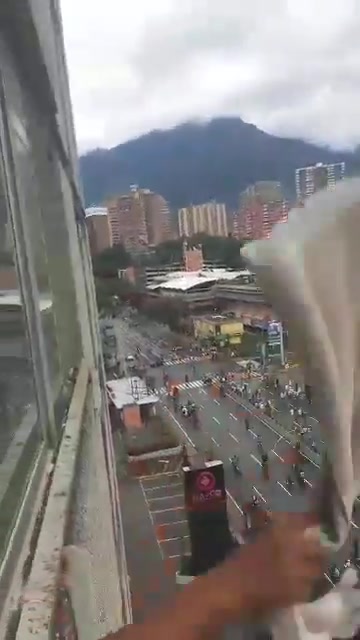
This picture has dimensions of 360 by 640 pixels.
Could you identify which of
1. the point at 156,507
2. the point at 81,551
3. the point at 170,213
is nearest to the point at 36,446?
the point at 81,551

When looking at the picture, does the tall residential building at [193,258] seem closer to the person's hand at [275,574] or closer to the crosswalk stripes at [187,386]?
the crosswalk stripes at [187,386]

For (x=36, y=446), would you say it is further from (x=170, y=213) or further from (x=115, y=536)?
(x=115, y=536)

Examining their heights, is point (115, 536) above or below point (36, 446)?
below

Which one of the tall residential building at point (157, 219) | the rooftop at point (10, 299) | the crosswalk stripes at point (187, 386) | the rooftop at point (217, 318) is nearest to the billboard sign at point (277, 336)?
the rooftop at point (10, 299)

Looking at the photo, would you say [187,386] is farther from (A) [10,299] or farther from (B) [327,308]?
(B) [327,308]

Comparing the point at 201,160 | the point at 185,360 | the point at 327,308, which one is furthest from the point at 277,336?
the point at 185,360

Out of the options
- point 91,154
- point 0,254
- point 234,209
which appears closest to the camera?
point 0,254

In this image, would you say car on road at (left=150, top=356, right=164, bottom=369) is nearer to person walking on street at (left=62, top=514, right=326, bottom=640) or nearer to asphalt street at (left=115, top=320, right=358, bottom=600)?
asphalt street at (left=115, top=320, right=358, bottom=600)

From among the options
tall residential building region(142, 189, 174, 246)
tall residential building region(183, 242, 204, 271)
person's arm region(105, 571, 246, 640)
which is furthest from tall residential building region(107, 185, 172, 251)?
person's arm region(105, 571, 246, 640)
